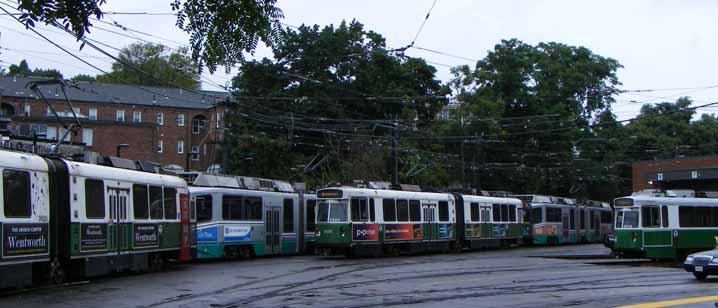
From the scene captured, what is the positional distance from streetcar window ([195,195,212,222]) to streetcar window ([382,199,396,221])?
25.3 ft

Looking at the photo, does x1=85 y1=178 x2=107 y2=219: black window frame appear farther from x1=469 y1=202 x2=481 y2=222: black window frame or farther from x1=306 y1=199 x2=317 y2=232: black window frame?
x1=469 y1=202 x2=481 y2=222: black window frame

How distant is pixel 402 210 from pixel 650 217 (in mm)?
9914

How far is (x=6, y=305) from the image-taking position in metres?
15.2

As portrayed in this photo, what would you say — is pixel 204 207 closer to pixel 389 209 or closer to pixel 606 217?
pixel 389 209

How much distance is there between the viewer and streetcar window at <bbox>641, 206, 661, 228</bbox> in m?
35.1

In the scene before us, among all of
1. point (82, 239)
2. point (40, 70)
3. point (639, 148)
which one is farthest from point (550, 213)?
point (40, 70)

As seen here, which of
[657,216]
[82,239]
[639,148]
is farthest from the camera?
[639,148]

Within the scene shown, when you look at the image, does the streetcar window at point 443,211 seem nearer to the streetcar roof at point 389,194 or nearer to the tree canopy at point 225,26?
the streetcar roof at point 389,194

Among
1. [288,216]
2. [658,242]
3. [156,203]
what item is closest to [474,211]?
[658,242]

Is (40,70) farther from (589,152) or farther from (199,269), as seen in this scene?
(199,269)

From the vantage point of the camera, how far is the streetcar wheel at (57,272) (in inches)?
756

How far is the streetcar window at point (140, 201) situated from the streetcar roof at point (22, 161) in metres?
4.51

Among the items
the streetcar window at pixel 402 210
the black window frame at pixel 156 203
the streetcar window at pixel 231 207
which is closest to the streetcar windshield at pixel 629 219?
the streetcar window at pixel 402 210

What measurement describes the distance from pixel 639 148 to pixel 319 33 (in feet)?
120
